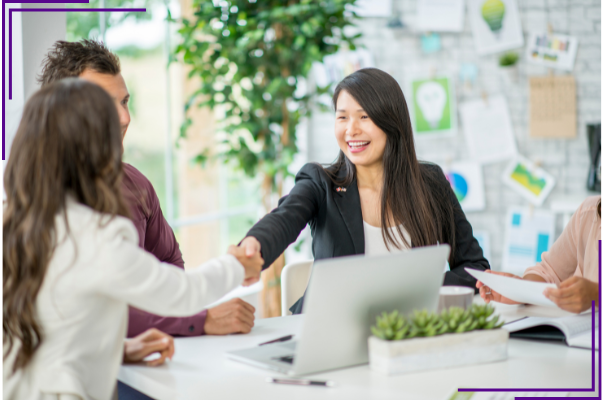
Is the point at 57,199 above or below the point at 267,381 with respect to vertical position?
above

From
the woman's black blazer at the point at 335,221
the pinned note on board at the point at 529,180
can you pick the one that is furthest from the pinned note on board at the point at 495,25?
the woman's black blazer at the point at 335,221

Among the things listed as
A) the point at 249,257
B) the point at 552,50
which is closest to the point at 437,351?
the point at 249,257

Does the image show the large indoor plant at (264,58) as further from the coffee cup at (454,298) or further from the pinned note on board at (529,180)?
the coffee cup at (454,298)

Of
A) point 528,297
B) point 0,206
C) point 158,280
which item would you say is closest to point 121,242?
point 158,280

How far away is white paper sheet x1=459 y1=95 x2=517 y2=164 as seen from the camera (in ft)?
13.1

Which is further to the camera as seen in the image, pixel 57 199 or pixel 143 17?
pixel 143 17

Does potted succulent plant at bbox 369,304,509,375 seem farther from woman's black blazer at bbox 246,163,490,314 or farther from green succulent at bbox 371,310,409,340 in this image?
woman's black blazer at bbox 246,163,490,314

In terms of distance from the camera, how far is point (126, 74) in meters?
3.59

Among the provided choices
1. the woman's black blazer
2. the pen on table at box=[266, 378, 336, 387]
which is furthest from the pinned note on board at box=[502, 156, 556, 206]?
the pen on table at box=[266, 378, 336, 387]

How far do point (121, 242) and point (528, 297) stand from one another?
89 centimetres

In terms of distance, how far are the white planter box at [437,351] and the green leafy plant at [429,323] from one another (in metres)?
0.01

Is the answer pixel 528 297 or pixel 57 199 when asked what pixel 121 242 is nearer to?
pixel 57 199

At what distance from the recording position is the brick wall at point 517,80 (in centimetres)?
380

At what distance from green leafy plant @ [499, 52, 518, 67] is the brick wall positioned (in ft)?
0.20
